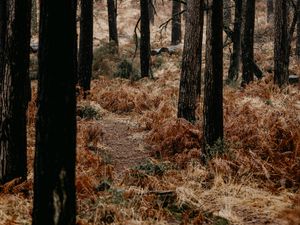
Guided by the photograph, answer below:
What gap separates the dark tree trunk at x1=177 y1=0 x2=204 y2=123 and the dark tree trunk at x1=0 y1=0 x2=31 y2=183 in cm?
450

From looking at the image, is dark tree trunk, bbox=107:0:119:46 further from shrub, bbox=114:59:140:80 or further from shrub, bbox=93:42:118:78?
shrub, bbox=114:59:140:80

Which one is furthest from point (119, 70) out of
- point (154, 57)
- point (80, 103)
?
point (80, 103)

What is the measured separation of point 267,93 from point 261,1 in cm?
3078

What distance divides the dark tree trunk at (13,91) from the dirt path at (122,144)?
186 centimetres

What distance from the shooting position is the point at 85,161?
23.7 ft

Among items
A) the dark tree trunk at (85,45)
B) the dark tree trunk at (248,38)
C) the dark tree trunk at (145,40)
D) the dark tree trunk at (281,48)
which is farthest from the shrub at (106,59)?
the dark tree trunk at (281,48)

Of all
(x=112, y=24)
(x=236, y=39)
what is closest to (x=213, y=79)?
(x=236, y=39)

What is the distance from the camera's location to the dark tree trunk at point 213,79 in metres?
6.49

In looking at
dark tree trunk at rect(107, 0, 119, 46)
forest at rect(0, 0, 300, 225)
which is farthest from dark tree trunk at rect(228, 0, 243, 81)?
dark tree trunk at rect(107, 0, 119, 46)

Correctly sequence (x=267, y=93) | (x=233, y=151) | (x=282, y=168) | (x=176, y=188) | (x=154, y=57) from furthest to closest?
(x=154, y=57), (x=267, y=93), (x=233, y=151), (x=282, y=168), (x=176, y=188)

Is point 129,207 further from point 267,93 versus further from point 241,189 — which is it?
point 267,93

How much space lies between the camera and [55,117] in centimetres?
345

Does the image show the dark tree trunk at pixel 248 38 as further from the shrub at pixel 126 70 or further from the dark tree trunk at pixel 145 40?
the shrub at pixel 126 70

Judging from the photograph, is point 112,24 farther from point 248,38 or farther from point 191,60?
point 191,60
